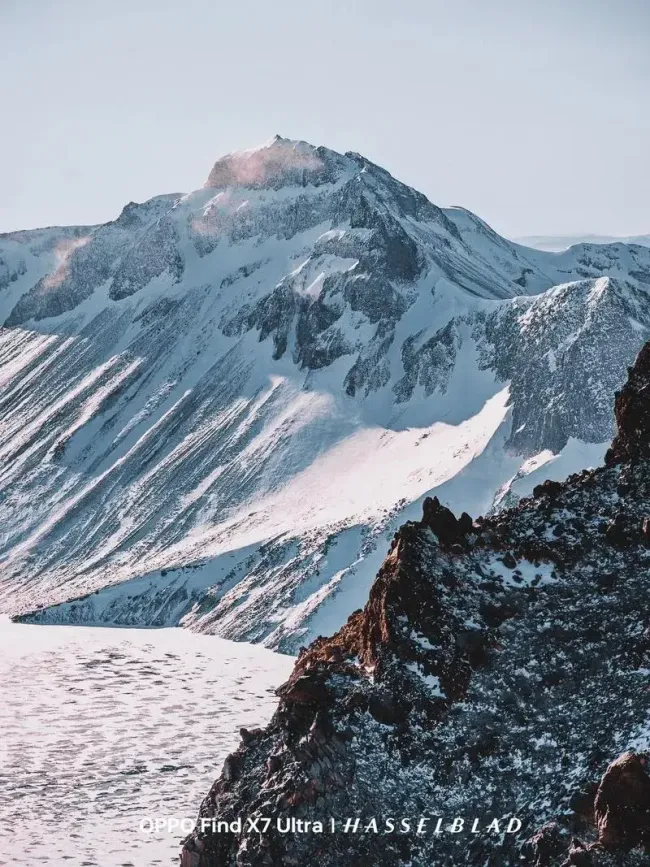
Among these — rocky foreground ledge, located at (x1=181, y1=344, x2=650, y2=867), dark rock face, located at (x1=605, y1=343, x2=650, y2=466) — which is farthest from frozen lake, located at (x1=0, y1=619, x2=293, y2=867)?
dark rock face, located at (x1=605, y1=343, x2=650, y2=466)

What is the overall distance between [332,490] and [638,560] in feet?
439

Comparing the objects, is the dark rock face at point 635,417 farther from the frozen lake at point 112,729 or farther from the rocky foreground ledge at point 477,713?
the frozen lake at point 112,729

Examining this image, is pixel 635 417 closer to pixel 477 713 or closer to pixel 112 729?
pixel 477 713

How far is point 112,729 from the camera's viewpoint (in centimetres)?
11038

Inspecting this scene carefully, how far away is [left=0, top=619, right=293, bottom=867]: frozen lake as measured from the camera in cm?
7712

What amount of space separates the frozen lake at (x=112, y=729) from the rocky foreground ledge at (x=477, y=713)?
93.7 feet

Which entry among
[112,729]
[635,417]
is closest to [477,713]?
[635,417]

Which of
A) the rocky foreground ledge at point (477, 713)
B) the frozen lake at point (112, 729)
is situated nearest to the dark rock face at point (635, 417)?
the rocky foreground ledge at point (477, 713)

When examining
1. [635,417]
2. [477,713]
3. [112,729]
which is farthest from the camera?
[112,729]

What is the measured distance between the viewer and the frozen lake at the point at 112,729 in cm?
7712

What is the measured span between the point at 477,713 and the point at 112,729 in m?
70.6

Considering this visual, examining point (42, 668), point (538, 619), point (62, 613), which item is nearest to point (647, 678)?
point (538, 619)

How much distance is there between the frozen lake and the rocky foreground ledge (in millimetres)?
28566

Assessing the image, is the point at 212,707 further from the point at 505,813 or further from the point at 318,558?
the point at 505,813
